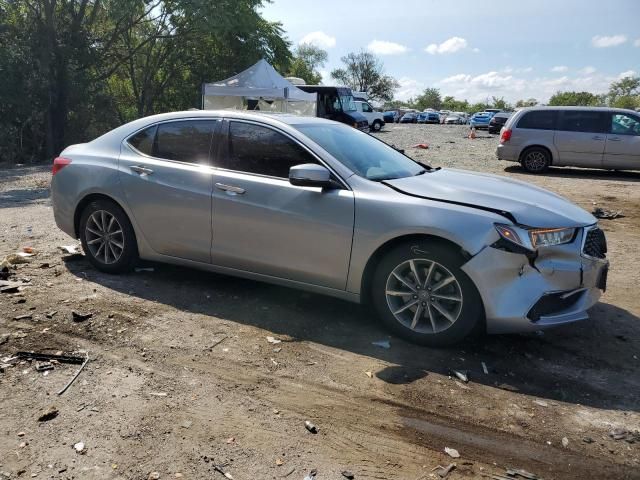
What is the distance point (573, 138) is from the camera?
49.4 feet

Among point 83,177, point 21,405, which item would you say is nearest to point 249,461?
point 21,405

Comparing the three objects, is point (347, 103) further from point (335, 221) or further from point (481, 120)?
point (335, 221)

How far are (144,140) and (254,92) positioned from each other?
54.0ft

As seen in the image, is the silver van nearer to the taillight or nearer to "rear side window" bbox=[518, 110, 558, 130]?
"rear side window" bbox=[518, 110, 558, 130]

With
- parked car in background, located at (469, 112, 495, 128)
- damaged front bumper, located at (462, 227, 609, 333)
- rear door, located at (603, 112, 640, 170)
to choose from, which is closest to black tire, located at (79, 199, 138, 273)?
damaged front bumper, located at (462, 227, 609, 333)

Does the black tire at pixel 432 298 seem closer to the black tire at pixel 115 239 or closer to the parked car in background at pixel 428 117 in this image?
the black tire at pixel 115 239

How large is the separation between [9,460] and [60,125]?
19229mm

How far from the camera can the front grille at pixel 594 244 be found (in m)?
4.11

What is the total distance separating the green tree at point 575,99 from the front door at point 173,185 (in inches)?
3572

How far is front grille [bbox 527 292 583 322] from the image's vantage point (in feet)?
12.6

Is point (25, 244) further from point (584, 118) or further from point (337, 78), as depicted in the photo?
point (337, 78)

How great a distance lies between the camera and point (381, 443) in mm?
2994

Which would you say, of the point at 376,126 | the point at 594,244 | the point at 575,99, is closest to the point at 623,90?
the point at 575,99

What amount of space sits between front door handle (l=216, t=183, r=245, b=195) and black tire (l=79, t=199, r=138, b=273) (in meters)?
1.14
